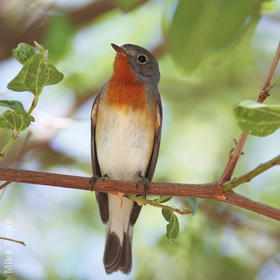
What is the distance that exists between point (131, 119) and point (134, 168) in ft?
1.89

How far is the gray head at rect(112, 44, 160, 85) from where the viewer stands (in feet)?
15.4

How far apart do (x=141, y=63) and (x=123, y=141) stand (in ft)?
3.30

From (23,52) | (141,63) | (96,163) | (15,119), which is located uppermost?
(141,63)

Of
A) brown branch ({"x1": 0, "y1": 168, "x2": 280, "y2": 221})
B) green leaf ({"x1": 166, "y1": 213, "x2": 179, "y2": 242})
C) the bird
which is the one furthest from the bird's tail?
brown branch ({"x1": 0, "y1": 168, "x2": 280, "y2": 221})

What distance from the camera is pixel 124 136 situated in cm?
428

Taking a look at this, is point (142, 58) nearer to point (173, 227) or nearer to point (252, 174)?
point (173, 227)

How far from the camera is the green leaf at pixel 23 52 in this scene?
206 cm

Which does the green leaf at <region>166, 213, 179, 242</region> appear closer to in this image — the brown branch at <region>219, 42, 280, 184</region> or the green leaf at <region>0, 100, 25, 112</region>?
the brown branch at <region>219, 42, 280, 184</region>

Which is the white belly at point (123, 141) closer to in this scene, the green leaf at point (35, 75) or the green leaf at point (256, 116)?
the green leaf at point (35, 75)

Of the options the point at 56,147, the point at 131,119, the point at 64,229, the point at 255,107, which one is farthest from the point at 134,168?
the point at 255,107

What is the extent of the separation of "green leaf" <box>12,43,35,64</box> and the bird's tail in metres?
2.76

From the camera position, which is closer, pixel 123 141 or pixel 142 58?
pixel 123 141

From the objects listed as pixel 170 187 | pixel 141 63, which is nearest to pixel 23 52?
pixel 170 187

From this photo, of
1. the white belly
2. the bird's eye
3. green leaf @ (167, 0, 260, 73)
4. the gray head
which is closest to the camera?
green leaf @ (167, 0, 260, 73)
